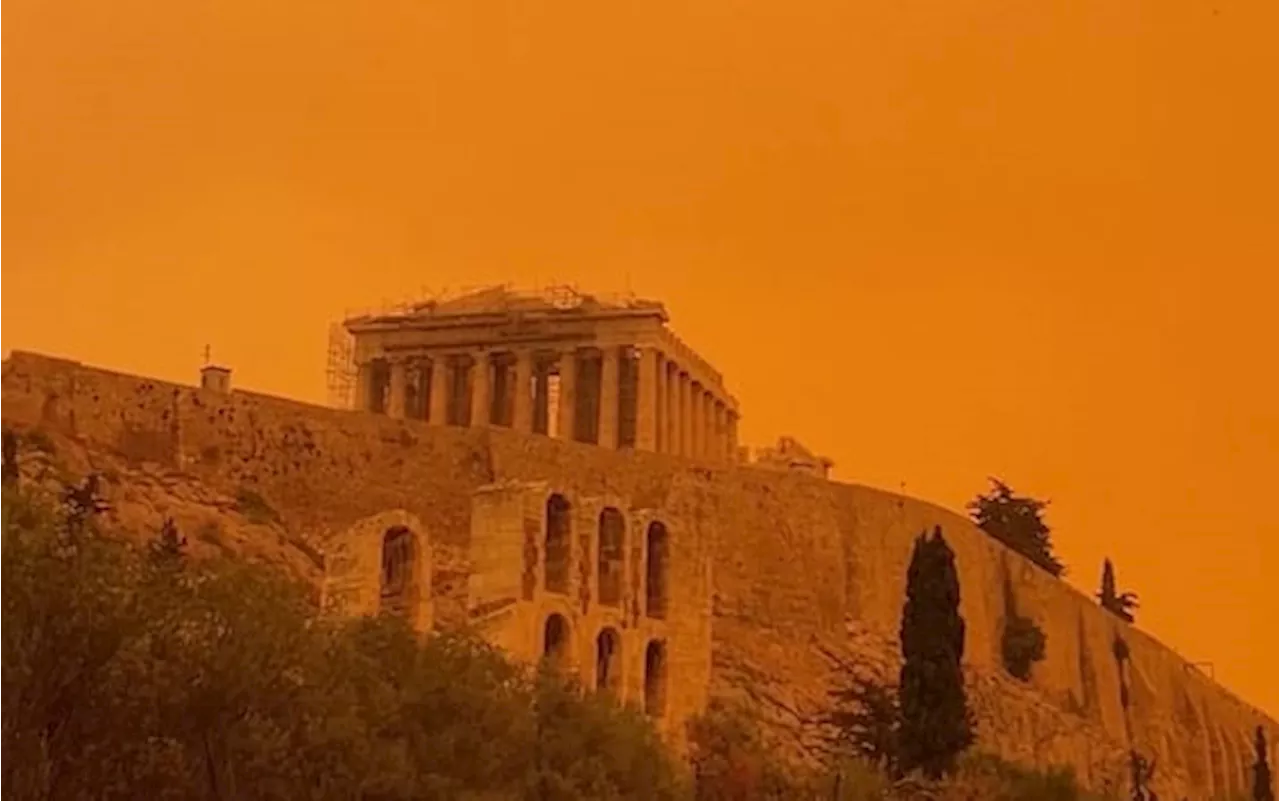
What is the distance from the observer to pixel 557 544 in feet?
121

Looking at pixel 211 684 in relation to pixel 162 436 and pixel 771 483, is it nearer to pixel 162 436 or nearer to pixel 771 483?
pixel 162 436

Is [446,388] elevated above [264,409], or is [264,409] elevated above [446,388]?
[446,388]

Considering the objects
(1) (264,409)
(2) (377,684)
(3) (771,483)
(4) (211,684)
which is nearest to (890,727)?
(3) (771,483)

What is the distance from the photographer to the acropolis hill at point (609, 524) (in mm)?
36688

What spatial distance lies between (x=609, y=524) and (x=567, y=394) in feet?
57.8

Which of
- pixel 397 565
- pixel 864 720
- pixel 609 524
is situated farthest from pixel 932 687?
pixel 397 565

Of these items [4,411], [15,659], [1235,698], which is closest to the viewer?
[15,659]

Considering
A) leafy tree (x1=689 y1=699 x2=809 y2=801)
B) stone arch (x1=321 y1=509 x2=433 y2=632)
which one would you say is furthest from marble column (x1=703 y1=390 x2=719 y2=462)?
stone arch (x1=321 y1=509 x2=433 y2=632)

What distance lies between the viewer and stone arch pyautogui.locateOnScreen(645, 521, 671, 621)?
127 feet

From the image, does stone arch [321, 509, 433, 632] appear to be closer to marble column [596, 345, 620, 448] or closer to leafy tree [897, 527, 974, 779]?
leafy tree [897, 527, 974, 779]

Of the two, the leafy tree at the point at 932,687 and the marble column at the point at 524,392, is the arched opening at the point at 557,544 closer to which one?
the leafy tree at the point at 932,687

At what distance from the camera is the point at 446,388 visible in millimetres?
57094

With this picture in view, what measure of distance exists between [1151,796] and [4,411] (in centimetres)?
2798

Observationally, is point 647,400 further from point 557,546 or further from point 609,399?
point 557,546
